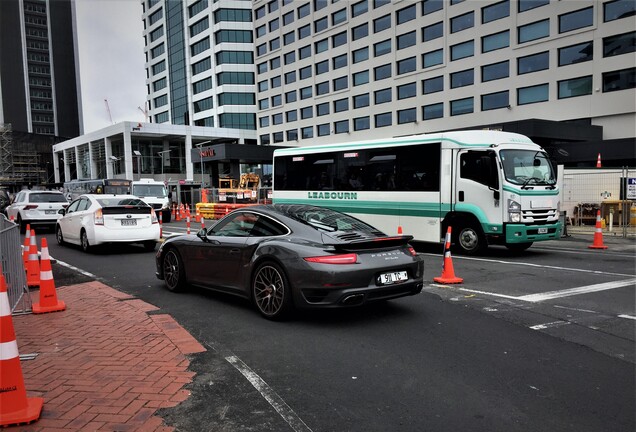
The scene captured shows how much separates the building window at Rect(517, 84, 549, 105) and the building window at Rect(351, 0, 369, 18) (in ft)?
76.0

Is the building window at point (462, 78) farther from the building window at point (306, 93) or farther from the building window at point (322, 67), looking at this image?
the building window at point (306, 93)

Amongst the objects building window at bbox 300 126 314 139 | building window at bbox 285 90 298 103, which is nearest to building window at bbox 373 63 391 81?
building window at bbox 300 126 314 139

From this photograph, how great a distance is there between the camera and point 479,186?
11469 millimetres

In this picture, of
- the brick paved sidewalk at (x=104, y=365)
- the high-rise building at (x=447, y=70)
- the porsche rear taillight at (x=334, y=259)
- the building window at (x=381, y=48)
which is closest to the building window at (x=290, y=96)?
the high-rise building at (x=447, y=70)

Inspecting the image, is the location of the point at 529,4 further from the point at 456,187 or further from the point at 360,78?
the point at 456,187

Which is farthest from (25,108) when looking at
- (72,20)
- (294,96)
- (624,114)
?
(624,114)

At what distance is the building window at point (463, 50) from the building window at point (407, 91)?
18.2ft

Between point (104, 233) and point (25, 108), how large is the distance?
136m

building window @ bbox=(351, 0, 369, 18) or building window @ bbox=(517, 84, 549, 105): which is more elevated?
building window @ bbox=(351, 0, 369, 18)

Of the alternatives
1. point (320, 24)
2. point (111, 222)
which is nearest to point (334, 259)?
point (111, 222)

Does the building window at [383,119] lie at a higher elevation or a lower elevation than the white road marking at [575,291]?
higher

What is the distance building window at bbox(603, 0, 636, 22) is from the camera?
114 ft

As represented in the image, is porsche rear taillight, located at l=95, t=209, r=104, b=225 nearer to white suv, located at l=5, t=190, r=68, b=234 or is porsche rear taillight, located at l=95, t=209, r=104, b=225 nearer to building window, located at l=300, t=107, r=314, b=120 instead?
white suv, located at l=5, t=190, r=68, b=234

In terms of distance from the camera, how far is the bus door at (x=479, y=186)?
442 inches
